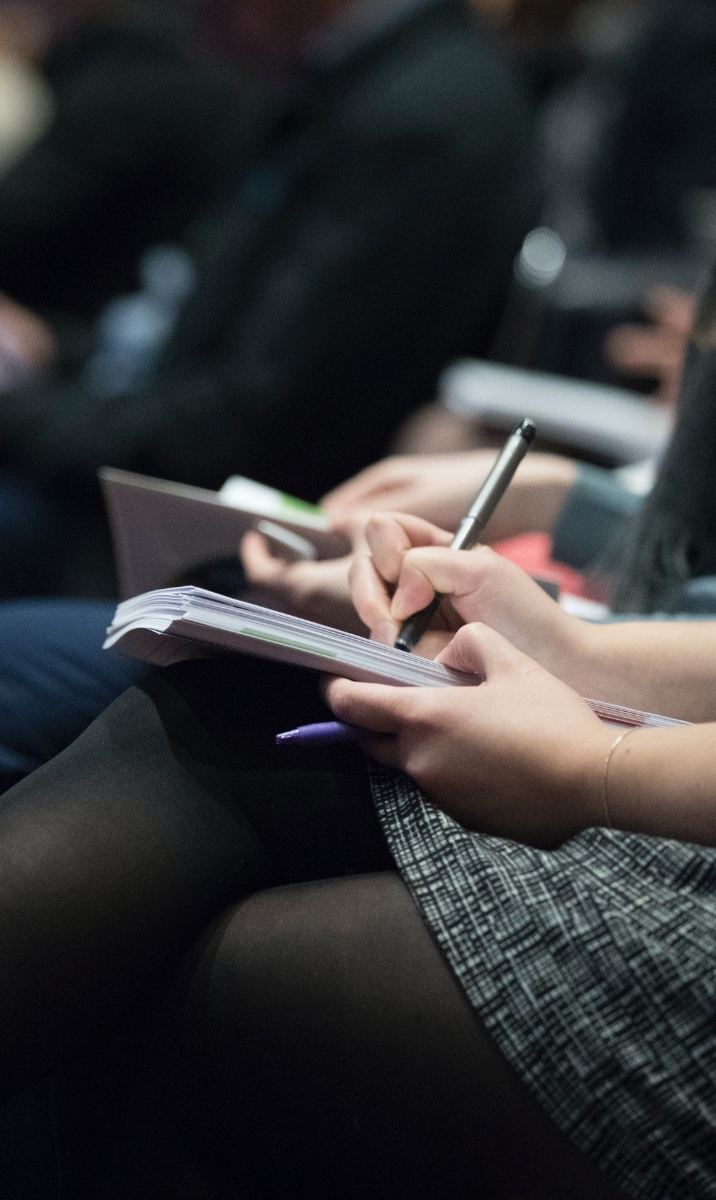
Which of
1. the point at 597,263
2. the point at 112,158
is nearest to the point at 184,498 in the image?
the point at 112,158

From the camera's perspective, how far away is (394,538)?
715 mm

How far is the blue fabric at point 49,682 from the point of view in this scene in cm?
85

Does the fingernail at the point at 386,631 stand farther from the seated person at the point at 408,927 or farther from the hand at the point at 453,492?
the hand at the point at 453,492

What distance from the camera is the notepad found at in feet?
1.94

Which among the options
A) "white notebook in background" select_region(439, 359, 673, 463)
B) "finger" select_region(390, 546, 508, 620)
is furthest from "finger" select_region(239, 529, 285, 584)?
"white notebook in background" select_region(439, 359, 673, 463)

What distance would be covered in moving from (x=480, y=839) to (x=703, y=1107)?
0.16m

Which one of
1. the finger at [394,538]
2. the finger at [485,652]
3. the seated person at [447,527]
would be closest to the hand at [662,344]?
the seated person at [447,527]

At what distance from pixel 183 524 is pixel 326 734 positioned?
32 centimetres

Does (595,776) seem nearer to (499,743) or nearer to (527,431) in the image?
(499,743)

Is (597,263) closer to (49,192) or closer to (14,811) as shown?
(49,192)

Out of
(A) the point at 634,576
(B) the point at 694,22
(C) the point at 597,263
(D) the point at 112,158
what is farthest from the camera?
(B) the point at 694,22

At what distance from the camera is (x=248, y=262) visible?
1.71 metres

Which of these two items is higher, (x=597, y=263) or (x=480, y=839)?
(x=597, y=263)

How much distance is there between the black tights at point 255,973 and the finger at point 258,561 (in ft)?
0.77
